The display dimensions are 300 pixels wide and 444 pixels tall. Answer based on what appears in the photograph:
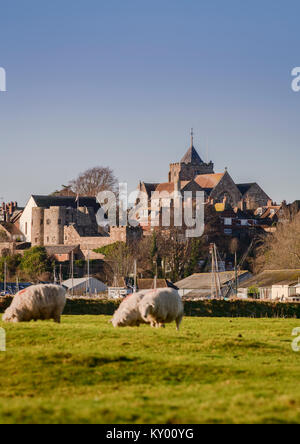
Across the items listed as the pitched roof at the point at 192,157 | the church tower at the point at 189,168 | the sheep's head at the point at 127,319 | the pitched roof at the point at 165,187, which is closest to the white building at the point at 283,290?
the sheep's head at the point at 127,319

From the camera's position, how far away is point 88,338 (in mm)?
24312

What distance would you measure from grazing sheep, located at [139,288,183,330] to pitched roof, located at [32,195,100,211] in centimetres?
11482

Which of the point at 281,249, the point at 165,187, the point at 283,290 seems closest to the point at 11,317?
the point at 283,290

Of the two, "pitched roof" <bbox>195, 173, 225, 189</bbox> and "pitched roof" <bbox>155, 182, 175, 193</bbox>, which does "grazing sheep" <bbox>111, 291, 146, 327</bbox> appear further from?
"pitched roof" <bbox>195, 173, 225, 189</bbox>

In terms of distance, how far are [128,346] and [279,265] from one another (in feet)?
283

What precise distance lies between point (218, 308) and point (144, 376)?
28270 millimetres

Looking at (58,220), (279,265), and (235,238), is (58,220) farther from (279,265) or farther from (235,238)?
(279,265)

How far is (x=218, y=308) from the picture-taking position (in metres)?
47.2

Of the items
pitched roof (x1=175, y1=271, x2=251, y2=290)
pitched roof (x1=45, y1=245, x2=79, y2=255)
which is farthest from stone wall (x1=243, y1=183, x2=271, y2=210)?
pitched roof (x1=175, y1=271, x2=251, y2=290)

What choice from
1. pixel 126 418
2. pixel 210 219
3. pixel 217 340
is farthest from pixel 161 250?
pixel 126 418

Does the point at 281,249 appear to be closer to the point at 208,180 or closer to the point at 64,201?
the point at 64,201

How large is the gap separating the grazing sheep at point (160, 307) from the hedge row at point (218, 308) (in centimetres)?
1733

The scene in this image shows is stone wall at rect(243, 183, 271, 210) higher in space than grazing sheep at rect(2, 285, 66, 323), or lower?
higher

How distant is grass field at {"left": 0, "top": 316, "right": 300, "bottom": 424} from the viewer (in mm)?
15102
